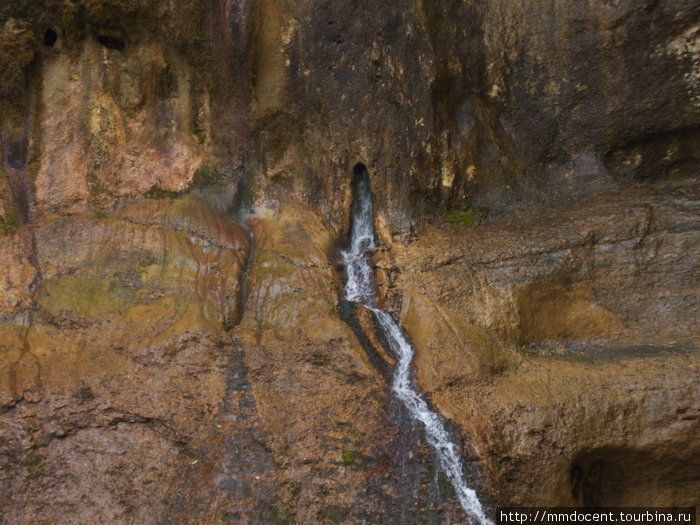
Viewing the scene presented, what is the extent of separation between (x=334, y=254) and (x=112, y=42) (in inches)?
265

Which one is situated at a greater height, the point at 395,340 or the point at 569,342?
the point at 395,340

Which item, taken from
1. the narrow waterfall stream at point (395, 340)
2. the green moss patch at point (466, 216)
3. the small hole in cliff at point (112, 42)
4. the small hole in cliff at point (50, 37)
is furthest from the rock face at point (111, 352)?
the green moss patch at point (466, 216)

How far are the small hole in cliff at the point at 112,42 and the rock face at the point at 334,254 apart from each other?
0.09 meters

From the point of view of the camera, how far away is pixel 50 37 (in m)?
10.7

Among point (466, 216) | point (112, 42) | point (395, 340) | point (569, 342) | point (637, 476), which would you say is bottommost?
point (637, 476)

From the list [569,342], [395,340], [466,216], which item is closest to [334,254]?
[395,340]

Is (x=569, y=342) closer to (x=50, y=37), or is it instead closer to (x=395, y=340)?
(x=395, y=340)

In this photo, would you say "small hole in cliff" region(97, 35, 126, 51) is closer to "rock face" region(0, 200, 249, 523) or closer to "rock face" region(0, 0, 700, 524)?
"rock face" region(0, 0, 700, 524)

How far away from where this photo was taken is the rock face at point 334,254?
7.17 metres

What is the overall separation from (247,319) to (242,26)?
6851 millimetres

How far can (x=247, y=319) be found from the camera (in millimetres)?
9469

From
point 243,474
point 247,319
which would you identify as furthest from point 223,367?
point 243,474

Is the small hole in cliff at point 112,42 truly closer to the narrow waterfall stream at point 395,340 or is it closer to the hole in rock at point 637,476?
the narrow waterfall stream at point 395,340

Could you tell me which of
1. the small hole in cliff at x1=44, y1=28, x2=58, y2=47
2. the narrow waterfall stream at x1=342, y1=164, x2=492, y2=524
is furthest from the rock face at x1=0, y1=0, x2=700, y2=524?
the narrow waterfall stream at x1=342, y1=164, x2=492, y2=524
